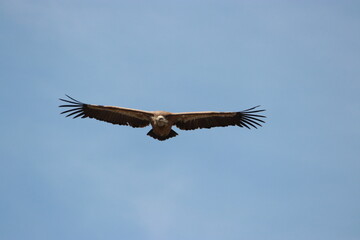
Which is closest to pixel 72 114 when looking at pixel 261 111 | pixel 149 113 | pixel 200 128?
pixel 149 113

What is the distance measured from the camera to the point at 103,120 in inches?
1030

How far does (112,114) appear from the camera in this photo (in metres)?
26.1

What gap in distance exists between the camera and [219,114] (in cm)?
2591

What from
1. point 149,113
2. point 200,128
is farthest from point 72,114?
point 200,128

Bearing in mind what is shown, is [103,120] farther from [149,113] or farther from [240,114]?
[240,114]

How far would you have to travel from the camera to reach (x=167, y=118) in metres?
25.4

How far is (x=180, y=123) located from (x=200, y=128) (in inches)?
28.7

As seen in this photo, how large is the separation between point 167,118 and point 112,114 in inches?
79.7

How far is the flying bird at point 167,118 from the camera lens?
2559 centimetres

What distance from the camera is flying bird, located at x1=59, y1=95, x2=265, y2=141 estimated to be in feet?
84.0

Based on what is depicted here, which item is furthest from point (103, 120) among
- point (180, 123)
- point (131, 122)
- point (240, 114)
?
point (240, 114)

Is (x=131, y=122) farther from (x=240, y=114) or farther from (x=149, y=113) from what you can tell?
(x=240, y=114)

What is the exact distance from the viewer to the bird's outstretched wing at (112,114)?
25.8 meters

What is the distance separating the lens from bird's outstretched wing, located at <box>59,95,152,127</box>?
25.8 m
